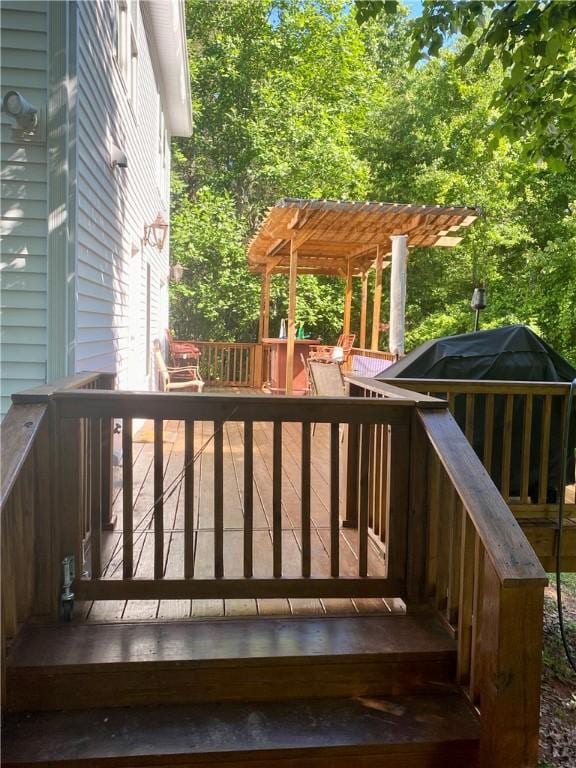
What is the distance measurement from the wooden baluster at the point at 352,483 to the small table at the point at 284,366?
7.07 m

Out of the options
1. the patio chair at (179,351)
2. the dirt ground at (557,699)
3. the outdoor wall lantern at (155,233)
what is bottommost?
the dirt ground at (557,699)

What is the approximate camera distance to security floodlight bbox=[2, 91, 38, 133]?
341cm

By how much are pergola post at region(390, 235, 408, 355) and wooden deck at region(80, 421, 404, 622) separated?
2.26 meters

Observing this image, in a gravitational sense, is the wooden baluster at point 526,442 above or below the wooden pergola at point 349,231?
below

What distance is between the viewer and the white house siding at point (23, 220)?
11.8 feet

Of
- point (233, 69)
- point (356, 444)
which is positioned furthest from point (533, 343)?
point (233, 69)

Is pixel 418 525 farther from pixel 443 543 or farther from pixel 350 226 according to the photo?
pixel 350 226

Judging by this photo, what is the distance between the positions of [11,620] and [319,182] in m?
17.5

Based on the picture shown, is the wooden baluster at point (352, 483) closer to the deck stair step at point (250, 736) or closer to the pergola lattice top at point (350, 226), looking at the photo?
the deck stair step at point (250, 736)

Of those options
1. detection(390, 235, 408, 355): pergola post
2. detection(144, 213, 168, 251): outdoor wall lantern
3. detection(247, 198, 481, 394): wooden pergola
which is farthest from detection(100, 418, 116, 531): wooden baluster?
detection(144, 213, 168, 251): outdoor wall lantern

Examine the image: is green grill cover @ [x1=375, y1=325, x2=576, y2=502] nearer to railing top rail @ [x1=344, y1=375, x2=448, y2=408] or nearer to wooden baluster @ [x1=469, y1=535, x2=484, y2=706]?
railing top rail @ [x1=344, y1=375, x2=448, y2=408]

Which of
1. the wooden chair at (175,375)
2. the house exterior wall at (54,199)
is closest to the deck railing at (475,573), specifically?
the house exterior wall at (54,199)

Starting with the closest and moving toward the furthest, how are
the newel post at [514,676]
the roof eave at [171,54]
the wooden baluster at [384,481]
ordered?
the newel post at [514,676], the wooden baluster at [384,481], the roof eave at [171,54]

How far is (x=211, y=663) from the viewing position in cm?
226
